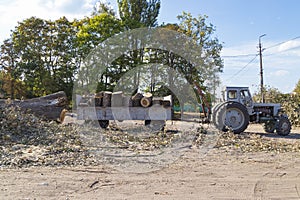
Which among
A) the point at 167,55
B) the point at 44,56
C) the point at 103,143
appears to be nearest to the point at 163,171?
the point at 103,143

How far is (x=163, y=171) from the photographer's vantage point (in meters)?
5.24

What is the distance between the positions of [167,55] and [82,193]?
16715 mm

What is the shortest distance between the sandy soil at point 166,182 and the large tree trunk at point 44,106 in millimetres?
6244

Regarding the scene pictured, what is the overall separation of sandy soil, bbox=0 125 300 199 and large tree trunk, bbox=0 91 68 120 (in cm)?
624

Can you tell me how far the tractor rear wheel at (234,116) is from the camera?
10773mm

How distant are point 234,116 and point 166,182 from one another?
710 cm

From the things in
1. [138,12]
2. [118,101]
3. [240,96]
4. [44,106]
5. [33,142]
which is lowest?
[33,142]

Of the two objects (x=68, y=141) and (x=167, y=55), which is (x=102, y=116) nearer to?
(x=68, y=141)

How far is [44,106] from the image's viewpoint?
11.3 meters

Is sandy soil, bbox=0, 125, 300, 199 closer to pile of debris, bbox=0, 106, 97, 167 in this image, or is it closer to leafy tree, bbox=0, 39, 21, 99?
pile of debris, bbox=0, 106, 97, 167

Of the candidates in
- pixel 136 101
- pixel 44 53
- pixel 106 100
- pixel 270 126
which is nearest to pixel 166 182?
pixel 136 101

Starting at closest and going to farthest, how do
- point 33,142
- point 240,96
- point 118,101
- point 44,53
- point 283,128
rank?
point 33,142 → point 118,101 → point 283,128 → point 240,96 → point 44,53

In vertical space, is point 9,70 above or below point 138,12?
below

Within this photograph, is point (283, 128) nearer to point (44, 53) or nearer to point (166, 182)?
point (166, 182)
